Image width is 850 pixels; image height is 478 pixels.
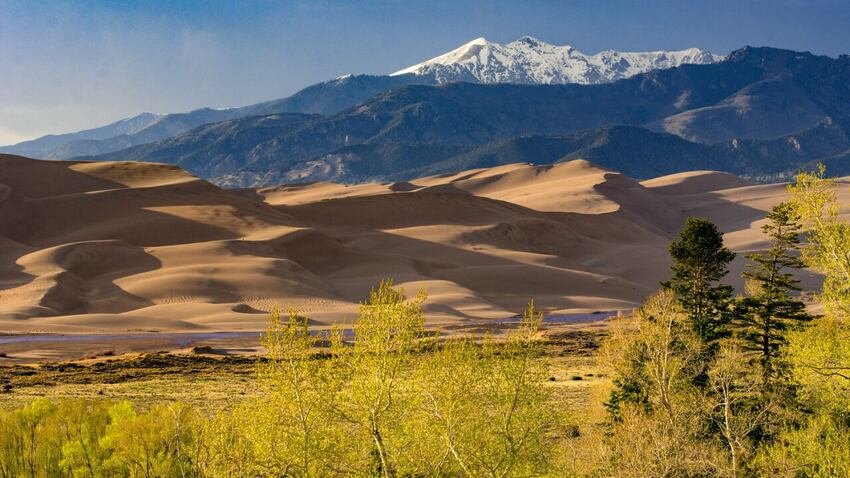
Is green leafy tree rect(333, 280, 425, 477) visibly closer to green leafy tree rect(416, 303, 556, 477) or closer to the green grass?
green leafy tree rect(416, 303, 556, 477)

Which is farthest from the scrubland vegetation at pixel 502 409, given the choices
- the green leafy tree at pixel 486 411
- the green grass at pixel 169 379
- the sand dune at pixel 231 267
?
the sand dune at pixel 231 267

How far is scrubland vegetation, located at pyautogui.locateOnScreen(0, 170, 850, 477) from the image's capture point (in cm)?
2638

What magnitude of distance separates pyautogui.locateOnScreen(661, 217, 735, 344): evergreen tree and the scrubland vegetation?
0.58 ft

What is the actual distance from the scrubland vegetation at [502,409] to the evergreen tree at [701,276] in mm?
177

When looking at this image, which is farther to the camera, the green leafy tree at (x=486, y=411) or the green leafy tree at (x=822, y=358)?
the green leafy tree at (x=486, y=411)

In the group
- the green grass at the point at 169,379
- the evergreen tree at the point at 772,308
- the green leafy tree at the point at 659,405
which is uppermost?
the evergreen tree at the point at 772,308

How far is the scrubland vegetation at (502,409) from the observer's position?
1038 inches

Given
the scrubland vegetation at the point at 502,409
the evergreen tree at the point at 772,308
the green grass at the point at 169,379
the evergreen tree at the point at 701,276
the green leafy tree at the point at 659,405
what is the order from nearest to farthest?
the scrubland vegetation at the point at 502,409, the green leafy tree at the point at 659,405, the evergreen tree at the point at 772,308, the evergreen tree at the point at 701,276, the green grass at the point at 169,379

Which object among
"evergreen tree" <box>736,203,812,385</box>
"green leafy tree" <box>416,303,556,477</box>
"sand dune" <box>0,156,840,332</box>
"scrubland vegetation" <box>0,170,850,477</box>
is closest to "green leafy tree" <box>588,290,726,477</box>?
"scrubland vegetation" <box>0,170,850,477</box>

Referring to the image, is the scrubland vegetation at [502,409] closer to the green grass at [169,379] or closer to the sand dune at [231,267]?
the green grass at [169,379]

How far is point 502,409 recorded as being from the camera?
27062 mm

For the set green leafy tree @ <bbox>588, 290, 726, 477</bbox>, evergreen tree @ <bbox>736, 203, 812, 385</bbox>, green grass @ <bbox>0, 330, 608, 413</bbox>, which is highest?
→ evergreen tree @ <bbox>736, 203, 812, 385</bbox>

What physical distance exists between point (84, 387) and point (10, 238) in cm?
11066

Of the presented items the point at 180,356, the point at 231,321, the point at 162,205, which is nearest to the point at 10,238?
the point at 162,205
